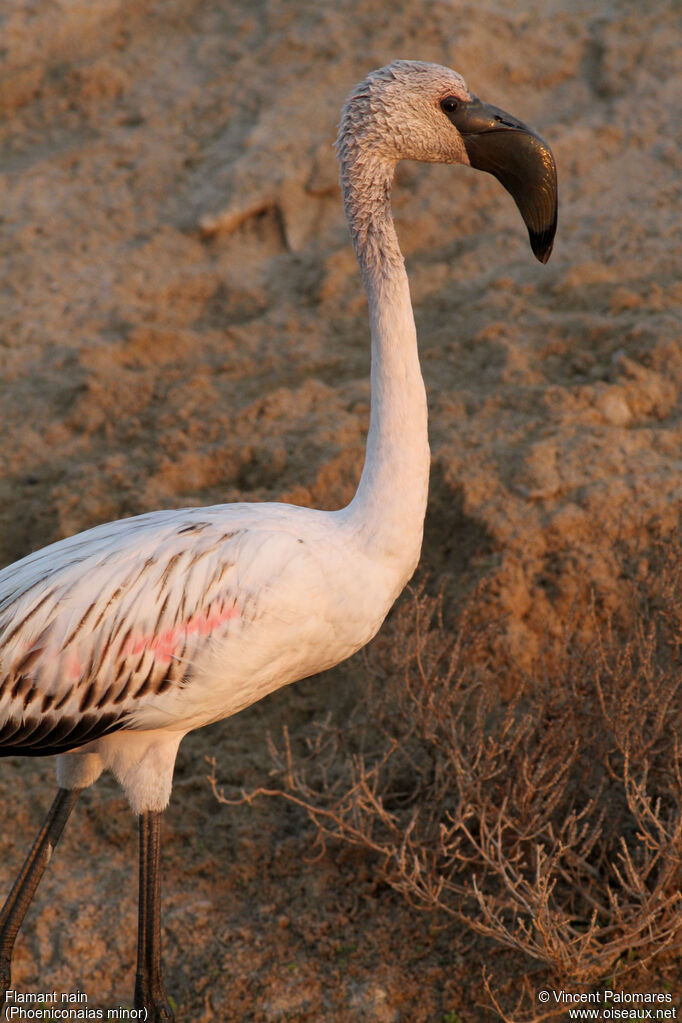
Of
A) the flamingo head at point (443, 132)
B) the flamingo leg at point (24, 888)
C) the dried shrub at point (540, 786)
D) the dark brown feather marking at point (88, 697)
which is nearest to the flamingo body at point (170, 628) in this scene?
the dark brown feather marking at point (88, 697)

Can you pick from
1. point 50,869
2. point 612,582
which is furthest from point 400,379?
Result: point 50,869

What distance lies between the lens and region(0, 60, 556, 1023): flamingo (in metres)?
3.46

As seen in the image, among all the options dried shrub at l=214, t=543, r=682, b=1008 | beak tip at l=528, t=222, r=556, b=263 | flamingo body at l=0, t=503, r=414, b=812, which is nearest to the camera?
flamingo body at l=0, t=503, r=414, b=812

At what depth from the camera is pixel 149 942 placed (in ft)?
11.8

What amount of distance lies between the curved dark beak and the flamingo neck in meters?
0.32

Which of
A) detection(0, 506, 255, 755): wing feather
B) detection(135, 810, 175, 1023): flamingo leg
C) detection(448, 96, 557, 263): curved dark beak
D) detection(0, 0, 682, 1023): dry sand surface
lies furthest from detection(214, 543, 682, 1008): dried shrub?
detection(448, 96, 557, 263): curved dark beak

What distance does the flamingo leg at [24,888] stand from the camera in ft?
12.2

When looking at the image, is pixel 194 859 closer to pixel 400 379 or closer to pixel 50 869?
pixel 50 869

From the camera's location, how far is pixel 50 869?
14.5 feet

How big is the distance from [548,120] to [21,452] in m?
4.16

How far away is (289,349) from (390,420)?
9.77 feet

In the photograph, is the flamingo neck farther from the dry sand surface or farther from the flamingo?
the dry sand surface

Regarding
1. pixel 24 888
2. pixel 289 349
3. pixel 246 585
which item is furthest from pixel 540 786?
pixel 289 349

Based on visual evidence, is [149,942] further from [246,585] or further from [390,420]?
[390,420]
